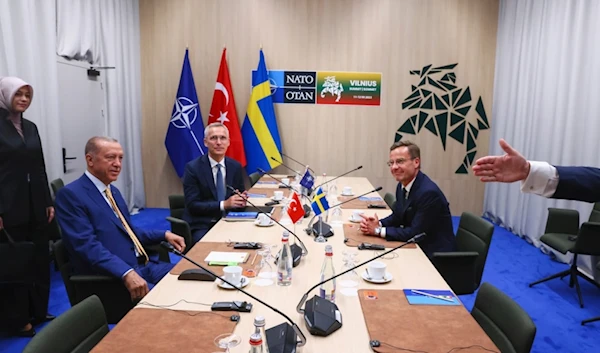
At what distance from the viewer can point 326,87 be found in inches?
239

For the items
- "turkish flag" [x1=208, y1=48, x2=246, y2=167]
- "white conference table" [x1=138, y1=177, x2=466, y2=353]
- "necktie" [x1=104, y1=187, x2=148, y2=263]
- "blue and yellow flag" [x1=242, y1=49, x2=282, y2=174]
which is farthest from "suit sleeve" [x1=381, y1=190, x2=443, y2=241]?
"turkish flag" [x1=208, y1=48, x2=246, y2=167]

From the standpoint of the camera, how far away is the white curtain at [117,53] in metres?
4.64

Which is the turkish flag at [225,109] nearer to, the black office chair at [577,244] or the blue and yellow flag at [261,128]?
the blue and yellow flag at [261,128]

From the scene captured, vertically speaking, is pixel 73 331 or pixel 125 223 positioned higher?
pixel 125 223

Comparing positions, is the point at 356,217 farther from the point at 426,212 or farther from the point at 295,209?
the point at 295,209

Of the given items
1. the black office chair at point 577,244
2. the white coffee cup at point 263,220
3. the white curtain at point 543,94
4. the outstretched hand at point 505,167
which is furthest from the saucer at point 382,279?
the white curtain at point 543,94

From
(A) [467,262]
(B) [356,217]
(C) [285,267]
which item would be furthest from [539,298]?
(C) [285,267]

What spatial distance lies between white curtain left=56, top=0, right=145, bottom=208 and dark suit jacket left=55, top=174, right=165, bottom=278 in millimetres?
2844

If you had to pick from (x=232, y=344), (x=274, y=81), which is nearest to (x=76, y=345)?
(x=232, y=344)

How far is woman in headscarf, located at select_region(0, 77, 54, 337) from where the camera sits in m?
2.78

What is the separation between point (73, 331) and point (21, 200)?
180cm

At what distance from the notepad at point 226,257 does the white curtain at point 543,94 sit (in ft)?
11.3

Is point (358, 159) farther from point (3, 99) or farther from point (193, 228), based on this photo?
point (3, 99)

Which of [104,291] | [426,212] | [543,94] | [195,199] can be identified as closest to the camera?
[104,291]
